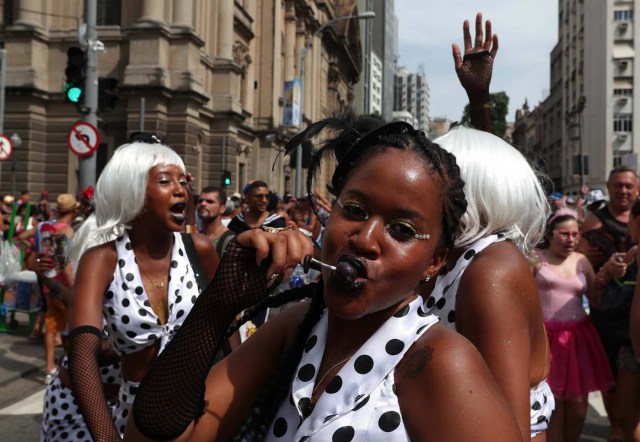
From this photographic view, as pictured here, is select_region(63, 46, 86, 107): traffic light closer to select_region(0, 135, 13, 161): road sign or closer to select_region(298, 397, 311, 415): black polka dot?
select_region(0, 135, 13, 161): road sign

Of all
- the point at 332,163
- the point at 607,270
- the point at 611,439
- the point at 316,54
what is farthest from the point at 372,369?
A: the point at 316,54

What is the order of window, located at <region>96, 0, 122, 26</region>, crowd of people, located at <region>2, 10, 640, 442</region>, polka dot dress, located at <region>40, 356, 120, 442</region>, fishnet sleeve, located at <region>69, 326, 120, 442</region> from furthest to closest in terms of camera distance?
window, located at <region>96, 0, 122, 26</region> < polka dot dress, located at <region>40, 356, 120, 442</region> < fishnet sleeve, located at <region>69, 326, 120, 442</region> < crowd of people, located at <region>2, 10, 640, 442</region>

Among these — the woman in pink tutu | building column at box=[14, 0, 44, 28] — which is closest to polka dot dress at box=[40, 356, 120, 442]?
the woman in pink tutu

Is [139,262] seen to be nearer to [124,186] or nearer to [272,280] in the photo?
[124,186]

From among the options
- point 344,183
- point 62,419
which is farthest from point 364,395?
point 62,419

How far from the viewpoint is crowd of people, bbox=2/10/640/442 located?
1.42m

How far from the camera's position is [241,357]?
1697 mm

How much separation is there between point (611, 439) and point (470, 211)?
404 cm

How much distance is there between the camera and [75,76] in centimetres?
1311

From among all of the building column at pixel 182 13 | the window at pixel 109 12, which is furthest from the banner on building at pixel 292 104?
the window at pixel 109 12

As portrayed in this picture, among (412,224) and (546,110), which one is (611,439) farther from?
(546,110)

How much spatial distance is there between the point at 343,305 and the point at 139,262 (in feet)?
6.31

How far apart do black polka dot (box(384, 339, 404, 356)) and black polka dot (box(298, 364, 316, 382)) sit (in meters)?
0.21

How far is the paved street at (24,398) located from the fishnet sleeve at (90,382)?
3671mm
